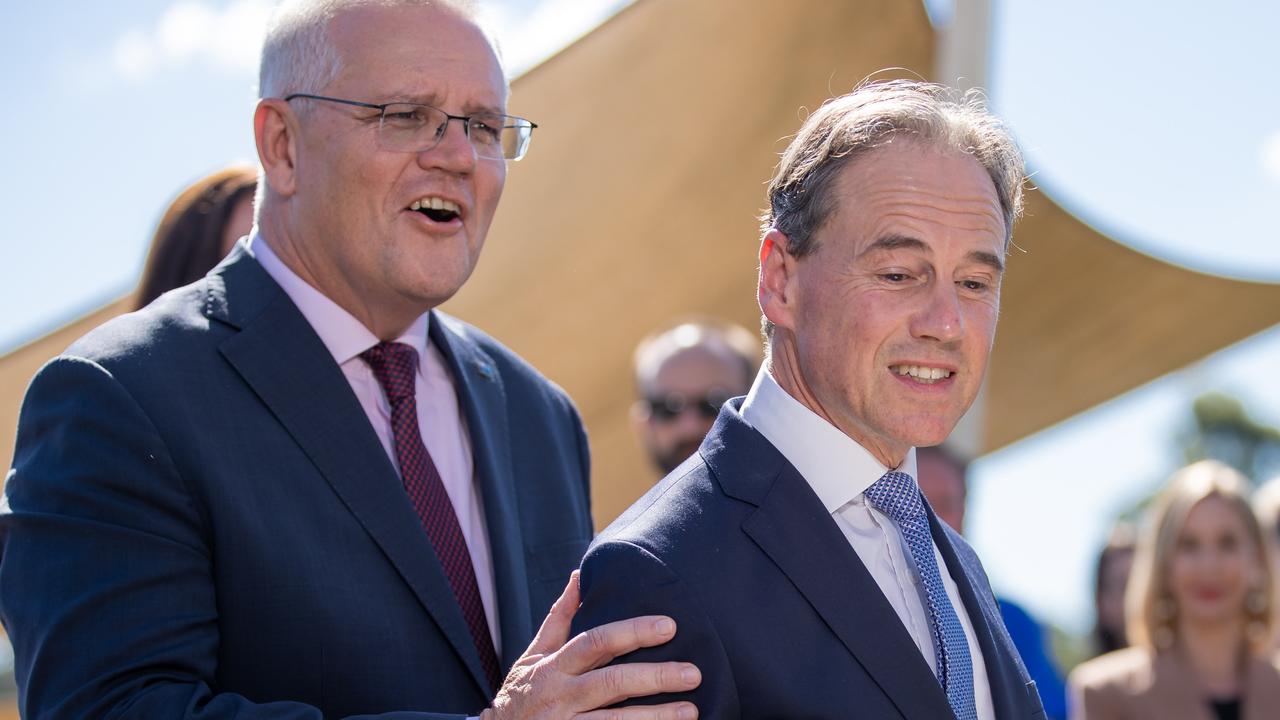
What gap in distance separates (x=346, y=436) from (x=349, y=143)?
0.52 metres

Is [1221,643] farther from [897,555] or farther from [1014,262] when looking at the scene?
[1014,262]

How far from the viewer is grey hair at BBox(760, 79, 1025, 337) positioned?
204cm

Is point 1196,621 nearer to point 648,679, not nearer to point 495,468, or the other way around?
point 495,468

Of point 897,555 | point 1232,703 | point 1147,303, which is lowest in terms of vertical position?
point 1232,703

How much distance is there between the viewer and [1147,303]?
8.83 m

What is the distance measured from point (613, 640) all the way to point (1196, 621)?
3.51m

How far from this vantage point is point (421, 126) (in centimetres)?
253

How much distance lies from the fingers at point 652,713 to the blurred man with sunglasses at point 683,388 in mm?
2378

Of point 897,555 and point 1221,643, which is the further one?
point 1221,643

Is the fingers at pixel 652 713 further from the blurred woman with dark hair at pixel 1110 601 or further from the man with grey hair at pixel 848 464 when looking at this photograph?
the blurred woman with dark hair at pixel 1110 601

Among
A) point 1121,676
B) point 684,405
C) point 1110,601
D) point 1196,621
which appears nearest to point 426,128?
point 684,405

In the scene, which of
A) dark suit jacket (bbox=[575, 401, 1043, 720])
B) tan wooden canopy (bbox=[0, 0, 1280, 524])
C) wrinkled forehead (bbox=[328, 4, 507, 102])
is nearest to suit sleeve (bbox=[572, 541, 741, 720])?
dark suit jacket (bbox=[575, 401, 1043, 720])

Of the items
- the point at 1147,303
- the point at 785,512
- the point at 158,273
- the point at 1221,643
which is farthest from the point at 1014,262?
the point at 785,512

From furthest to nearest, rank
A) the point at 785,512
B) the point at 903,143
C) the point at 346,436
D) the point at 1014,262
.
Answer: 1. the point at 1014,262
2. the point at 346,436
3. the point at 903,143
4. the point at 785,512
